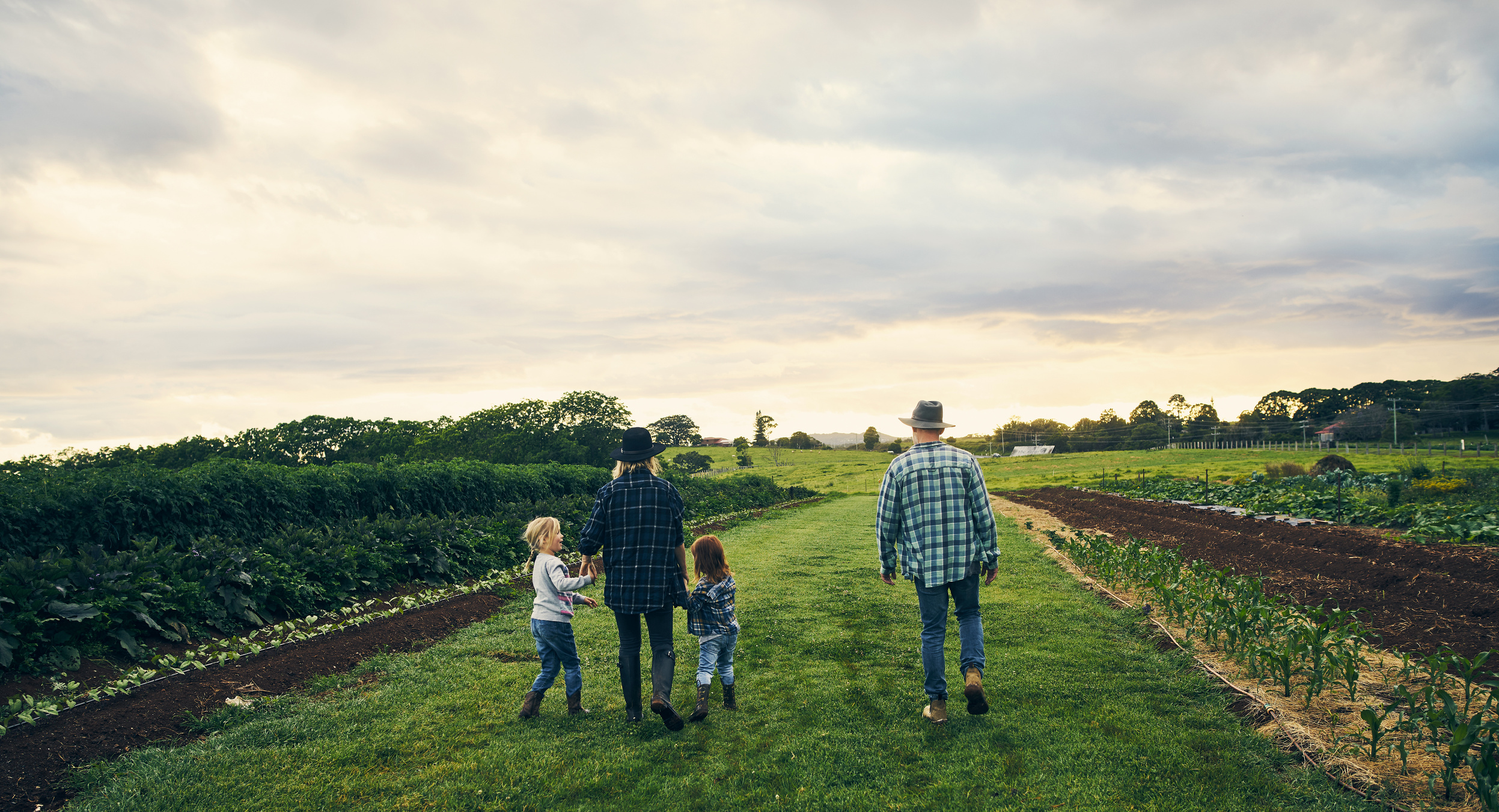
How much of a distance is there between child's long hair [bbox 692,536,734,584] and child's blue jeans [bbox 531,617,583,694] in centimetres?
107

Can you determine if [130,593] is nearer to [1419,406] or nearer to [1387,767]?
[1387,767]

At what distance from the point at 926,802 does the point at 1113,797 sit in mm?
1041

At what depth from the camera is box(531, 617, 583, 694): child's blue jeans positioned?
535cm

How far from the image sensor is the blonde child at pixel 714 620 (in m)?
5.54

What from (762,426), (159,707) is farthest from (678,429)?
(159,707)

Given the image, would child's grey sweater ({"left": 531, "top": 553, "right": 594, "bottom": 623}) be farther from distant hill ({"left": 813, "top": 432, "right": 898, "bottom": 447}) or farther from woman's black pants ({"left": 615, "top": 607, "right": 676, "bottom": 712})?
distant hill ({"left": 813, "top": 432, "right": 898, "bottom": 447})

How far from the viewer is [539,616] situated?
5.35 m

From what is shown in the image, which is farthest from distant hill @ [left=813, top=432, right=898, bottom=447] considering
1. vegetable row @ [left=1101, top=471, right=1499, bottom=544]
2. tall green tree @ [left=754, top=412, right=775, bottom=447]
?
vegetable row @ [left=1101, top=471, right=1499, bottom=544]

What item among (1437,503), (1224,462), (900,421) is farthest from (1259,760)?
(1224,462)

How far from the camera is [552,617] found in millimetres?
5340

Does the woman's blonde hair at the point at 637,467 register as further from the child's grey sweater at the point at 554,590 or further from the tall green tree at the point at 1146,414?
the tall green tree at the point at 1146,414

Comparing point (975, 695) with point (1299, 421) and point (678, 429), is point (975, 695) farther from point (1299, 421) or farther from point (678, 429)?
point (1299, 421)

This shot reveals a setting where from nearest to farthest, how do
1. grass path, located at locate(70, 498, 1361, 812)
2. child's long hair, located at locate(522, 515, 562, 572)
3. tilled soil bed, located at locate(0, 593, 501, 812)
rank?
grass path, located at locate(70, 498, 1361, 812) < tilled soil bed, located at locate(0, 593, 501, 812) < child's long hair, located at locate(522, 515, 562, 572)

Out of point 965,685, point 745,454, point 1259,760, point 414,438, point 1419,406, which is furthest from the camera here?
point 1419,406
